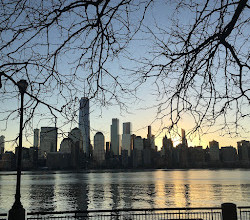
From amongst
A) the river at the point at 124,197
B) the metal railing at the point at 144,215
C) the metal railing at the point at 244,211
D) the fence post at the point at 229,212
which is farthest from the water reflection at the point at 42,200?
the fence post at the point at 229,212

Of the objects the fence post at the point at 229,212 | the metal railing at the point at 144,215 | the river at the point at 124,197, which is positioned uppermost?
the fence post at the point at 229,212

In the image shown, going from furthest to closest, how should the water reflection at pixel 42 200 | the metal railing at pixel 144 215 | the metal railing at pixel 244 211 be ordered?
1. the water reflection at pixel 42 200
2. the metal railing at pixel 144 215
3. the metal railing at pixel 244 211

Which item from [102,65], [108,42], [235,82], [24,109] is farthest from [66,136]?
[235,82]

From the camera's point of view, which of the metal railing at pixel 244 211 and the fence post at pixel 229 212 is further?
the metal railing at pixel 244 211

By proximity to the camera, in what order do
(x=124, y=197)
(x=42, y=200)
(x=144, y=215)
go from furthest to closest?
(x=124, y=197) < (x=42, y=200) < (x=144, y=215)

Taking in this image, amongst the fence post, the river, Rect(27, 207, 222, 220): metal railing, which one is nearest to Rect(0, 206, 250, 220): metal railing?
Rect(27, 207, 222, 220): metal railing

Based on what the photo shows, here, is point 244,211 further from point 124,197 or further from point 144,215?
point 124,197

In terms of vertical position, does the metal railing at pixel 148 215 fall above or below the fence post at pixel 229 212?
below

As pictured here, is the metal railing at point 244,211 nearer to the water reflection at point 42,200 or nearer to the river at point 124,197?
the river at point 124,197

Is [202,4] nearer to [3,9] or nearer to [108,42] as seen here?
[108,42]

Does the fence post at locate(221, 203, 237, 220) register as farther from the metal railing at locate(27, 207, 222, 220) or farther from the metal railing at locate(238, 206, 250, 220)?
the metal railing at locate(238, 206, 250, 220)

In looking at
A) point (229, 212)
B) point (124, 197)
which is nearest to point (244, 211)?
point (229, 212)

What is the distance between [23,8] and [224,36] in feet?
9.03

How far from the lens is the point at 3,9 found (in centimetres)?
356
